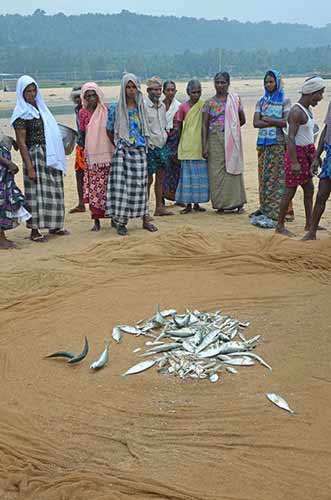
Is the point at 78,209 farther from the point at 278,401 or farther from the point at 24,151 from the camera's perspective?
the point at 278,401

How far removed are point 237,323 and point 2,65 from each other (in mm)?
77270

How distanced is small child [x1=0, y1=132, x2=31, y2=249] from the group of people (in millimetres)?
10

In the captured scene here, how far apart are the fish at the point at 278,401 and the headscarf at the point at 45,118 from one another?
12.8ft

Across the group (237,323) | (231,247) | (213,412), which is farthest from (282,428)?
(231,247)

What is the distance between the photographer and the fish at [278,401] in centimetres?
A: 324

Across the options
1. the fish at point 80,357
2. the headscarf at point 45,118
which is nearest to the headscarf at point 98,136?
the headscarf at point 45,118

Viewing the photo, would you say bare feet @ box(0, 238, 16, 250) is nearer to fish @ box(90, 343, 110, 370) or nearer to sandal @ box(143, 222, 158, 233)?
sandal @ box(143, 222, 158, 233)

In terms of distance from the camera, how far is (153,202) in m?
8.56

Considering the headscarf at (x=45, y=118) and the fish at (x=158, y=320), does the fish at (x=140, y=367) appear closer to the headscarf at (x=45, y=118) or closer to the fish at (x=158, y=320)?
the fish at (x=158, y=320)

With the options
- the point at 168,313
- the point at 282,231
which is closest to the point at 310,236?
the point at 282,231

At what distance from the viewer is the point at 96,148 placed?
676 centimetres

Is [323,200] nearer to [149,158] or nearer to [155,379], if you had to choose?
[149,158]

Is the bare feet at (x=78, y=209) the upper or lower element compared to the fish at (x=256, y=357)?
lower

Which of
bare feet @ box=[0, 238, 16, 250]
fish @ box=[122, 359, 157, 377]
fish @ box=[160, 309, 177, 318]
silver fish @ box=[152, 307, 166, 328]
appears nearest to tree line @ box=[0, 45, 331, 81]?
bare feet @ box=[0, 238, 16, 250]
